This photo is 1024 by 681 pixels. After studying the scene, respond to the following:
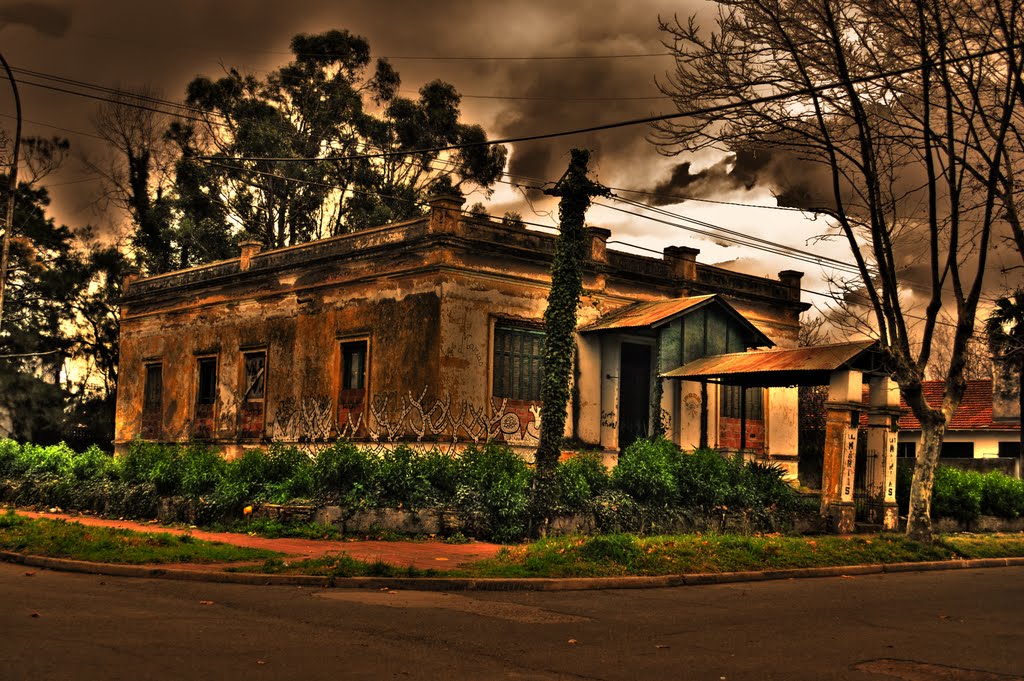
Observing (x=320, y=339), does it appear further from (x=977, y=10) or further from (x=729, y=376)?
(x=977, y=10)

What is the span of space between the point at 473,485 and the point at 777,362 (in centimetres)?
731

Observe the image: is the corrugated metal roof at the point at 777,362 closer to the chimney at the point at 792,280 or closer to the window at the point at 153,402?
the chimney at the point at 792,280

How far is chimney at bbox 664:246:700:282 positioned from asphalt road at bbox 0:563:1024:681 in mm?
14760

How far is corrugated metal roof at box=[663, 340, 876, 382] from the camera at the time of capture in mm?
19781

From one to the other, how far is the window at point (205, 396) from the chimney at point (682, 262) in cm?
1252

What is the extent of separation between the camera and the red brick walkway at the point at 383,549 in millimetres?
13703

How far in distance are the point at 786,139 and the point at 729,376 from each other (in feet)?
23.6

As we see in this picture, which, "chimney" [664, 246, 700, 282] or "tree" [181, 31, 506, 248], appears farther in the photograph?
"tree" [181, 31, 506, 248]

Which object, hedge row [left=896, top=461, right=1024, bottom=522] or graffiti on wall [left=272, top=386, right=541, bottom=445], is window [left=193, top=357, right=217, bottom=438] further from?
hedge row [left=896, top=461, right=1024, bottom=522]

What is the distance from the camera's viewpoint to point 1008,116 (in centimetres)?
1542

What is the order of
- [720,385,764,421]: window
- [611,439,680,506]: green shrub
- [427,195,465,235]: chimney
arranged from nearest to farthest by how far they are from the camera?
[611,439,680,506]: green shrub < [427,195,465,235]: chimney < [720,385,764,421]: window

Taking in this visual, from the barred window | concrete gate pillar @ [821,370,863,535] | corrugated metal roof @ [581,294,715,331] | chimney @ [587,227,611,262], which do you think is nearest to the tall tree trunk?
concrete gate pillar @ [821,370,863,535]

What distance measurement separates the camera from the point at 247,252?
2684 cm

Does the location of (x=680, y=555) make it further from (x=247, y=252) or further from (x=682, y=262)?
(x=247, y=252)
